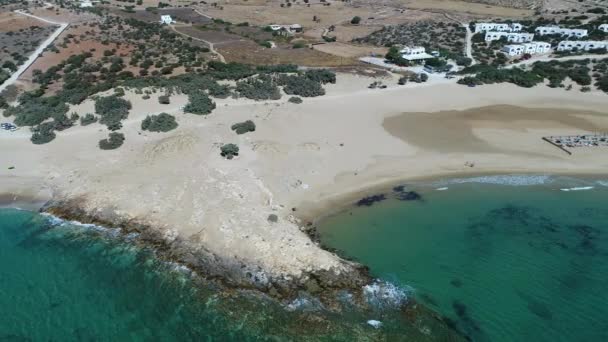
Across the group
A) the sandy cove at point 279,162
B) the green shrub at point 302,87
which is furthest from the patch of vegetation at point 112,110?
the green shrub at point 302,87

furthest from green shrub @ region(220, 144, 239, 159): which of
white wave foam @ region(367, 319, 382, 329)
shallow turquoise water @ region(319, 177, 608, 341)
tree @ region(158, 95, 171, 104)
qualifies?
white wave foam @ region(367, 319, 382, 329)

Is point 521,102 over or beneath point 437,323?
over

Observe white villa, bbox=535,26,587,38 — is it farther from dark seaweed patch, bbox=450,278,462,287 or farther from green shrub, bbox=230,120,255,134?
dark seaweed patch, bbox=450,278,462,287

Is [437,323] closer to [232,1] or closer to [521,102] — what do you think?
[521,102]

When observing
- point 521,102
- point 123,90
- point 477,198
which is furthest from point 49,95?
point 521,102

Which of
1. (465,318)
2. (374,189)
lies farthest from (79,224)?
(465,318)

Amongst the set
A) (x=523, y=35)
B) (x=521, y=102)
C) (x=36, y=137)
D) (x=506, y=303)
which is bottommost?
(x=36, y=137)
